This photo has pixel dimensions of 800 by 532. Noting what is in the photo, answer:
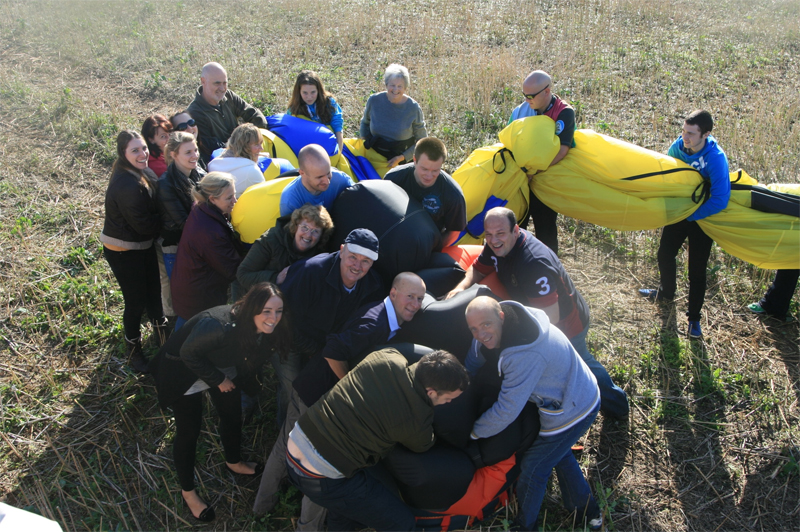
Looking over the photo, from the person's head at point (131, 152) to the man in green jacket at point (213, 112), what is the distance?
3.83 feet

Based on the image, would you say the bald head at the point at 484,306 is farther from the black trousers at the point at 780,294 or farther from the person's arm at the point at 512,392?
the black trousers at the point at 780,294

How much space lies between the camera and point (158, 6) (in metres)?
12.4

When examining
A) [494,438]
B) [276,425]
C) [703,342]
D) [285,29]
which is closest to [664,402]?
[703,342]

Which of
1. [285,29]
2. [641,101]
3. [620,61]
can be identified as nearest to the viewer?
[641,101]

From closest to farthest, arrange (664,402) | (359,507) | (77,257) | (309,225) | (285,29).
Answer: (359,507), (309,225), (664,402), (77,257), (285,29)

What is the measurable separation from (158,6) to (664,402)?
13171mm

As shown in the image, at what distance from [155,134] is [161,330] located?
5.21 ft

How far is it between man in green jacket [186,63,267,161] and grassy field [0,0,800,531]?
5.30 ft

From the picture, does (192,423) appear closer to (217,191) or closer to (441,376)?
(217,191)

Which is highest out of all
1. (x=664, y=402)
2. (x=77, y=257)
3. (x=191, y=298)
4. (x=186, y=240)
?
(x=186, y=240)

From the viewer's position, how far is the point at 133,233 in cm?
397

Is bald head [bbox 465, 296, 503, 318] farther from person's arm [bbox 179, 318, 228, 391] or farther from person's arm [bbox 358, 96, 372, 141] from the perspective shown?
person's arm [bbox 358, 96, 372, 141]

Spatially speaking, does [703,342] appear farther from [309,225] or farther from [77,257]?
[77,257]

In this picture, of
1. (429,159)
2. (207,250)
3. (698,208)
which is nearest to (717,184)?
(698,208)
